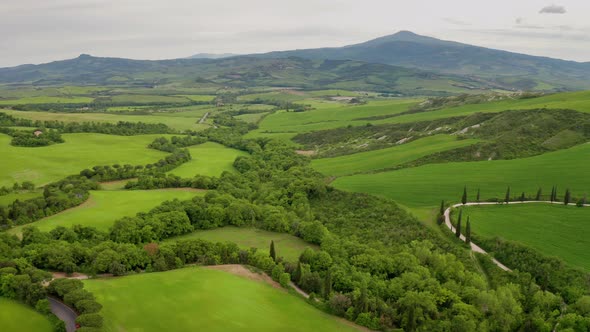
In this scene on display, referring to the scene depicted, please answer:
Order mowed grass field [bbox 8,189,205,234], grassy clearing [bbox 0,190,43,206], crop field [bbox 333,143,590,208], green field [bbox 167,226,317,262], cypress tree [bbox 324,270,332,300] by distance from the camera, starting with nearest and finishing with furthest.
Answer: cypress tree [bbox 324,270,332,300]
green field [bbox 167,226,317,262]
mowed grass field [bbox 8,189,205,234]
crop field [bbox 333,143,590,208]
grassy clearing [bbox 0,190,43,206]

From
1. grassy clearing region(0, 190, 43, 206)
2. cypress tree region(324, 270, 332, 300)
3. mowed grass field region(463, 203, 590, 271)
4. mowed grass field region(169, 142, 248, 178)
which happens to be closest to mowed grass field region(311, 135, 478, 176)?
mowed grass field region(169, 142, 248, 178)

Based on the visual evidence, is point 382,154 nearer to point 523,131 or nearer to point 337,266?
point 523,131

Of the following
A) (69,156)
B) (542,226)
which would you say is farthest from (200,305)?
(69,156)

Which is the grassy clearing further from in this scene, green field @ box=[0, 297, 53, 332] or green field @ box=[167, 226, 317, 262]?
green field @ box=[0, 297, 53, 332]

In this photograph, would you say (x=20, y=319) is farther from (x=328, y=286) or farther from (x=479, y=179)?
(x=479, y=179)

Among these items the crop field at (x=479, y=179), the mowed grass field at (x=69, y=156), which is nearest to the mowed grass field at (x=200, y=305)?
the crop field at (x=479, y=179)

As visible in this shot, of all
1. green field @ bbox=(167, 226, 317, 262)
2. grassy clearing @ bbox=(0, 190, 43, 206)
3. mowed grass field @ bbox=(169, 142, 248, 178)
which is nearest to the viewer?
green field @ bbox=(167, 226, 317, 262)
